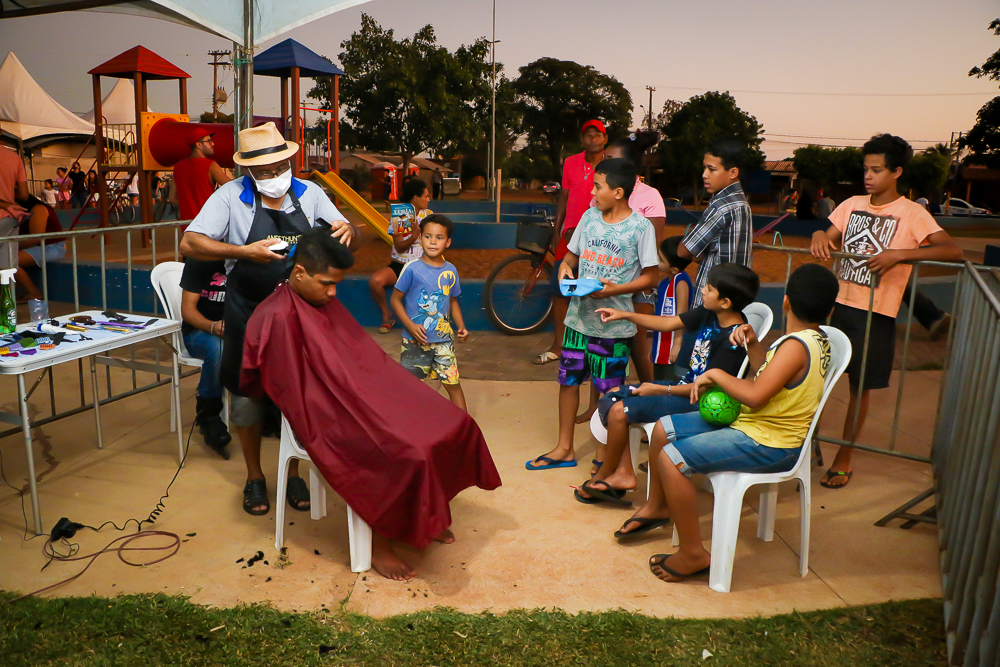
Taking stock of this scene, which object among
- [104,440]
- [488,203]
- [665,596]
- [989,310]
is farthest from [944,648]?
[488,203]

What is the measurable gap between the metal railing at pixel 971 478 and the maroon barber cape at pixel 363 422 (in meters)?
1.67

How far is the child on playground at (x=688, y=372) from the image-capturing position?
3.17 m

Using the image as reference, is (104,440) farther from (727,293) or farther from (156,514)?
(727,293)

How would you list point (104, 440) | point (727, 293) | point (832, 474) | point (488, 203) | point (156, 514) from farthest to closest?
point (488, 203)
point (104, 440)
point (832, 474)
point (156, 514)
point (727, 293)

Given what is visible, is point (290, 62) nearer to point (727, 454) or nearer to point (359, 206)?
point (359, 206)

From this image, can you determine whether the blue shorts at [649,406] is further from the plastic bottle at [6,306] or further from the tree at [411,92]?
the tree at [411,92]

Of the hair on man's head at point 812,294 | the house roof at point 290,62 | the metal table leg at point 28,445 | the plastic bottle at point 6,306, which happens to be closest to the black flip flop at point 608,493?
the hair on man's head at point 812,294

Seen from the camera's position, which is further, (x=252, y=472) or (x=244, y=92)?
(x=244, y=92)

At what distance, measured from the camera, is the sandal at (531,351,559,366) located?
637 centimetres

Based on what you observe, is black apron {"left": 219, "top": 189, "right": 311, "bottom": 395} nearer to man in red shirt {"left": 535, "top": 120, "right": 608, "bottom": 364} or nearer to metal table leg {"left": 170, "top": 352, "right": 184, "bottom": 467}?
metal table leg {"left": 170, "top": 352, "right": 184, "bottom": 467}

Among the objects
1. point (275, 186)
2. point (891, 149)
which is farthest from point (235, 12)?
point (891, 149)

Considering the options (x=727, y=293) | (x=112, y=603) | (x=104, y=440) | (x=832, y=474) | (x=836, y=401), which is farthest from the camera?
(x=836, y=401)

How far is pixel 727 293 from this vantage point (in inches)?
124

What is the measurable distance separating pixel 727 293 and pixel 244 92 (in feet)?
10.2
